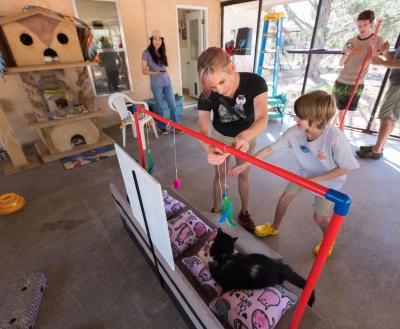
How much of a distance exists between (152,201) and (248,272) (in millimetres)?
533

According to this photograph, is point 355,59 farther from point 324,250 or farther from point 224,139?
point 324,250

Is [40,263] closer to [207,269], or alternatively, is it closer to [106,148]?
[207,269]

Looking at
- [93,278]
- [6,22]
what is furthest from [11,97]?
[93,278]

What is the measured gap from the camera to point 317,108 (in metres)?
1.09

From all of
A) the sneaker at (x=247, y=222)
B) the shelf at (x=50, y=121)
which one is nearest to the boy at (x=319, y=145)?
the sneaker at (x=247, y=222)

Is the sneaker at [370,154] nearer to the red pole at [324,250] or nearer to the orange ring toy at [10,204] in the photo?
the red pole at [324,250]

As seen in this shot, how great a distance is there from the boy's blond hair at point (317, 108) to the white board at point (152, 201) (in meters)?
0.82

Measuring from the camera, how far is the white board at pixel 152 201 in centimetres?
85

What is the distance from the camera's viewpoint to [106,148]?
3.31 meters

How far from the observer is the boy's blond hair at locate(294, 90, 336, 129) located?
3.57ft

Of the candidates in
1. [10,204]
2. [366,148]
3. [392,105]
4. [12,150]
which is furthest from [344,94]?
[12,150]

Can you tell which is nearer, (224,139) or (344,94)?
(224,139)

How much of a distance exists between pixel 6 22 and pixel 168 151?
226cm

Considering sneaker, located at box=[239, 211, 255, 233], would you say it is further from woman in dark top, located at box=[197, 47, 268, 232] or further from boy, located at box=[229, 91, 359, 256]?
boy, located at box=[229, 91, 359, 256]
